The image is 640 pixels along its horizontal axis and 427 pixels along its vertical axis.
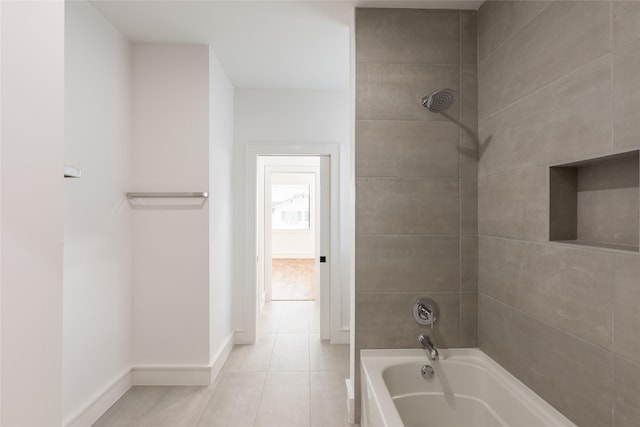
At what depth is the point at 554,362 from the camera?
145 cm

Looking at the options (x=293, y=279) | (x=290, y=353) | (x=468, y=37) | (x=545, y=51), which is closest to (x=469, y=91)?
(x=468, y=37)

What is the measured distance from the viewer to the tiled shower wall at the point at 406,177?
2049mm

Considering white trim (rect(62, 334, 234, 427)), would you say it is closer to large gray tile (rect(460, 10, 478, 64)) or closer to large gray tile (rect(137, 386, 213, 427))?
large gray tile (rect(137, 386, 213, 427))

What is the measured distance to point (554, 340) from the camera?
145 centimetres

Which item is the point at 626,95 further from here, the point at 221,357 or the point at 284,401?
the point at 221,357

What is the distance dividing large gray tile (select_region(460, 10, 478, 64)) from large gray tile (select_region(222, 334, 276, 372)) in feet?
9.00

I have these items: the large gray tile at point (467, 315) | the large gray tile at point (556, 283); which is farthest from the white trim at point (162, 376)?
the large gray tile at point (556, 283)

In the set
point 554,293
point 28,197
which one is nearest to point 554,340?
point 554,293

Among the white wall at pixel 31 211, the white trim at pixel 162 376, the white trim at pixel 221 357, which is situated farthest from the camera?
the white trim at pixel 221 357

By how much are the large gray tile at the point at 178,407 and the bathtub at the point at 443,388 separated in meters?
1.10

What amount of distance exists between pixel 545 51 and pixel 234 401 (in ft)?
8.86

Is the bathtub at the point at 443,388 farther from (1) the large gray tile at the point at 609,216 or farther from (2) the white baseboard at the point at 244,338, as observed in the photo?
(2) the white baseboard at the point at 244,338

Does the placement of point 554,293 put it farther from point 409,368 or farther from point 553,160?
point 409,368

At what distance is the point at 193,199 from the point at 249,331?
5.08 feet
